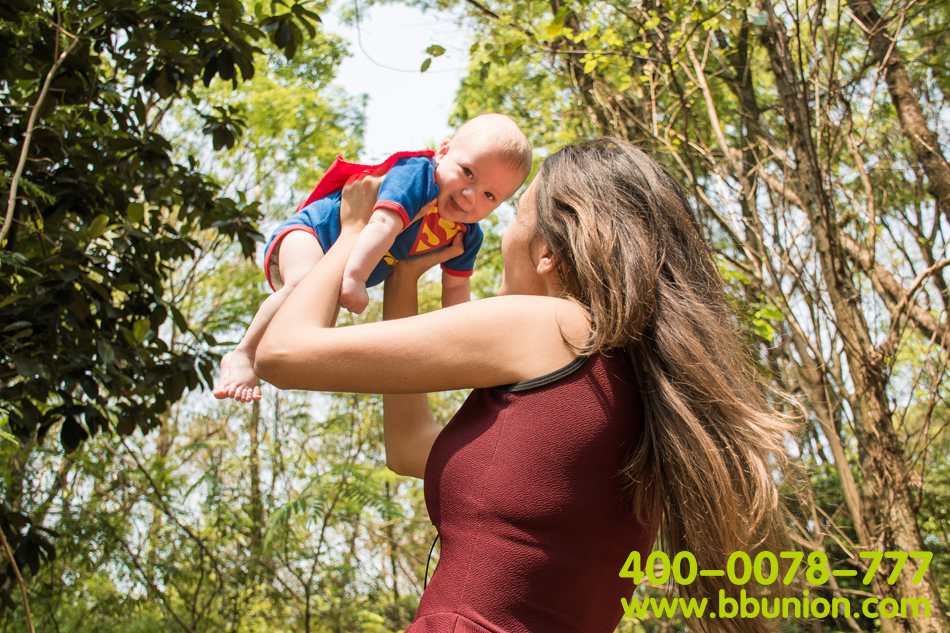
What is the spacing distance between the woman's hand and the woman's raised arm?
45 centimetres

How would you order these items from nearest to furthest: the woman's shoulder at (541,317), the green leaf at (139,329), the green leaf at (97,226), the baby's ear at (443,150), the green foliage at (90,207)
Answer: the woman's shoulder at (541,317) < the baby's ear at (443,150) < the green leaf at (97,226) < the green foliage at (90,207) < the green leaf at (139,329)

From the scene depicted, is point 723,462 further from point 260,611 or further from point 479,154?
point 260,611

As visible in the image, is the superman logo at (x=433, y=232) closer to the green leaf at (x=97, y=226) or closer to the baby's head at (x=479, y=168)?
the baby's head at (x=479, y=168)

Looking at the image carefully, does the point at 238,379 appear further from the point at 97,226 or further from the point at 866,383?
the point at 866,383

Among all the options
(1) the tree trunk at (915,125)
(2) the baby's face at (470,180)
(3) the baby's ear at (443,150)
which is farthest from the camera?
(1) the tree trunk at (915,125)

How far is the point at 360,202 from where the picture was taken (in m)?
1.48

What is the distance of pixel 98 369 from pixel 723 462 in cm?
211

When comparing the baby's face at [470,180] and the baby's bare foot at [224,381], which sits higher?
the baby's face at [470,180]

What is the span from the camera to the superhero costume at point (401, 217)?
147cm

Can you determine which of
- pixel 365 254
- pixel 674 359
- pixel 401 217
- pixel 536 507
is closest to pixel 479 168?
pixel 401 217

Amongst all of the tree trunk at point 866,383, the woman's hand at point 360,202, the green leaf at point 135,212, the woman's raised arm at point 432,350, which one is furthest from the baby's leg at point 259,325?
the tree trunk at point 866,383

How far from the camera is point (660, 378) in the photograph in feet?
3.49

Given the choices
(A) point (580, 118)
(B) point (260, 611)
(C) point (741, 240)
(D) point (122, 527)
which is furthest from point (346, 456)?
(C) point (741, 240)

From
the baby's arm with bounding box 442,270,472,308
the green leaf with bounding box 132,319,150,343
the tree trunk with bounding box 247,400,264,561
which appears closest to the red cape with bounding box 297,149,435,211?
the baby's arm with bounding box 442,270,472,308
